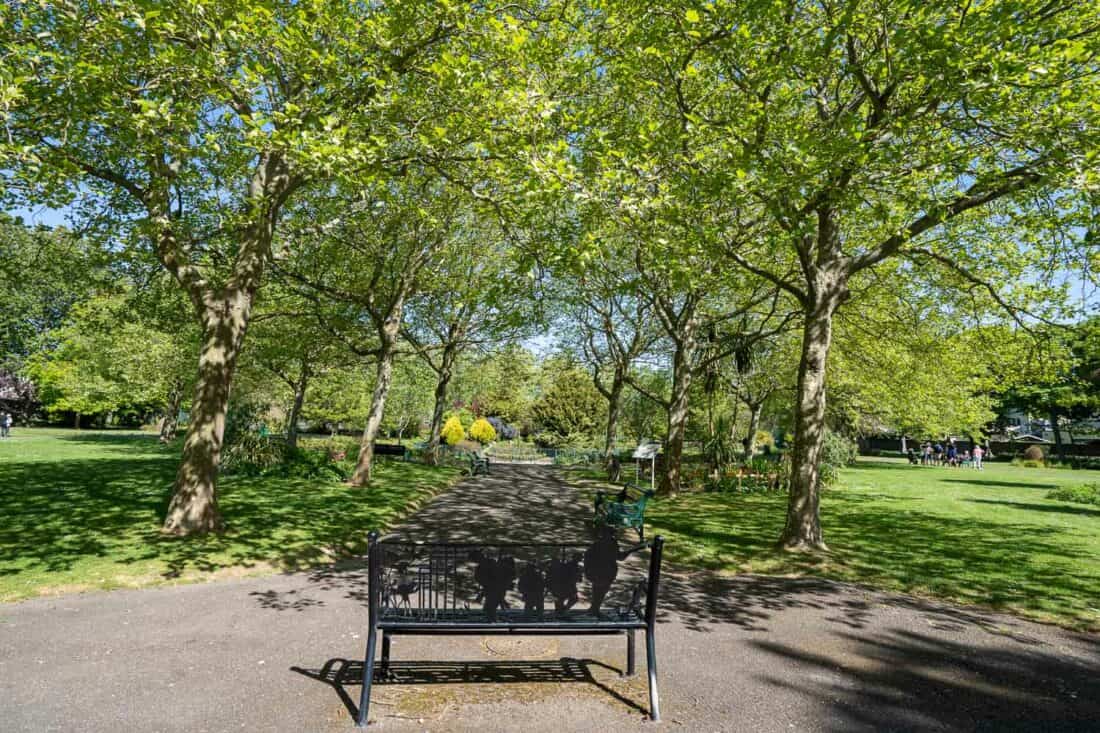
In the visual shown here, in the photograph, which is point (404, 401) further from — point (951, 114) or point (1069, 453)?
point (1069, 453)

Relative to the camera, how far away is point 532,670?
4957 millimetres

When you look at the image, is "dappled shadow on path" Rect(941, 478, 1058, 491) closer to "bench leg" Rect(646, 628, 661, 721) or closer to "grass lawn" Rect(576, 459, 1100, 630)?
"grass lawn" Rect(576, 459, 1100, 630)

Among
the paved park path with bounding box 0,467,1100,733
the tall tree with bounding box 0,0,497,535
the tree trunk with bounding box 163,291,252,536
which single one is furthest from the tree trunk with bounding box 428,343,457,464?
the paved park path with bounding box 0,467,1100,733

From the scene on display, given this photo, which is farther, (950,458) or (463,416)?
(463,416)

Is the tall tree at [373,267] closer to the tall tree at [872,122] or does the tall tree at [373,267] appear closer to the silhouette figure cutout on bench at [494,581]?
the tall tree at [872,122]

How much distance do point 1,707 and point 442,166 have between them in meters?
8.41

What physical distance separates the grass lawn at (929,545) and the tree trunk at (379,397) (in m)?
8.58

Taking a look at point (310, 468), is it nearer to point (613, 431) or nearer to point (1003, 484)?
point (613, 431)

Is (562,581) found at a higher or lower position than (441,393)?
lower

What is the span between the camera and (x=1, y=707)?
4004mm

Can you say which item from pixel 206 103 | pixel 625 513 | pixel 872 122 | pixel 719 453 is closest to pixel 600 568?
pixel 625 513

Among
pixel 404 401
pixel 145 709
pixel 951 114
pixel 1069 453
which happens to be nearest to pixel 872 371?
pixel 951 114

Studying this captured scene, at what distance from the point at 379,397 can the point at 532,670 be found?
14.7 meters

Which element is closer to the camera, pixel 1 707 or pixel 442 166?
pixel 1 707
